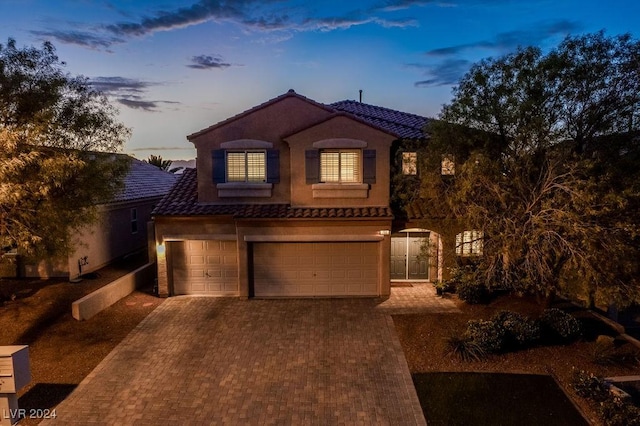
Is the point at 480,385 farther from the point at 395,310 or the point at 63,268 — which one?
the point at 63,268

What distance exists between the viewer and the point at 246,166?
1672 cm

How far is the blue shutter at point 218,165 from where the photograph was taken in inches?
652

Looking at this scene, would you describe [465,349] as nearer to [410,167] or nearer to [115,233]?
[410,167]

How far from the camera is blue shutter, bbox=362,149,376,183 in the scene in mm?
16109

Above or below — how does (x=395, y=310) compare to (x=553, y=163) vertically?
below

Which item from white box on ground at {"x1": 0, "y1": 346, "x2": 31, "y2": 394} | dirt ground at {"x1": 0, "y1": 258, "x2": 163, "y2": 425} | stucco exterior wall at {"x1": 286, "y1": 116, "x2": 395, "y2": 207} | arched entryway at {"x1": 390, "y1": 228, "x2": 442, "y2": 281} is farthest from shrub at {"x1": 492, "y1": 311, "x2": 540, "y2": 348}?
white box on ground at {"x1": 0, "y1": 346, "x2": 31, "y2": 394}

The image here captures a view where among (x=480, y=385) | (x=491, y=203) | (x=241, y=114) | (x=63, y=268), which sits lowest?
(x=480, y=385)

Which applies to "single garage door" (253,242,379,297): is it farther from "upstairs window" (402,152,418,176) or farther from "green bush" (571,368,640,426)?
"green bush" (571,368,640,426)

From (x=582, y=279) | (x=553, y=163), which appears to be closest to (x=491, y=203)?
(x=553, y=163)

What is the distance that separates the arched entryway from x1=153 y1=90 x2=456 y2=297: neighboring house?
9cm

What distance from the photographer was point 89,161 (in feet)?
42.8

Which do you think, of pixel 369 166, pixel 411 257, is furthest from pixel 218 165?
pixel 411 257

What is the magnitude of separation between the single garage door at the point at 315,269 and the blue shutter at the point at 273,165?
8.82 feet

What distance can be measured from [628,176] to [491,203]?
3.28 metres
